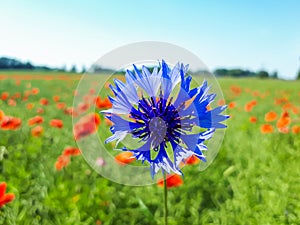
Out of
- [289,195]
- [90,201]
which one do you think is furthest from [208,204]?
[90,201]

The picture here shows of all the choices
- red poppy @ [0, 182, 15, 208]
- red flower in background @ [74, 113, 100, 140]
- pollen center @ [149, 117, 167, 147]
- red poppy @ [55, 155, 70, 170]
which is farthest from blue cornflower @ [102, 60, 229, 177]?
red flower in background @ [74, 113, 100, 140]

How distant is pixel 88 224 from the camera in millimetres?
1597

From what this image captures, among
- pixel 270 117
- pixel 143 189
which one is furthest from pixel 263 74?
pixel 143 189

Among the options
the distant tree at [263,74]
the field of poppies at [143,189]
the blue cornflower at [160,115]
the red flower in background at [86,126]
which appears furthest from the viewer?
the distant tree at [263,74]

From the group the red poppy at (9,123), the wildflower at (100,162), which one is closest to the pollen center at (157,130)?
the wildflower at (100,162)

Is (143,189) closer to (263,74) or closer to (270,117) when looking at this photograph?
(270,117)

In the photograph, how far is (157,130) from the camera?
94 cm

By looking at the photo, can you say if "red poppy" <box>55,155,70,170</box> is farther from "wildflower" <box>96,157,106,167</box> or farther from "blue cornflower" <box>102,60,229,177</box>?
"blue cornflower" <box>102,60,229,177</box>

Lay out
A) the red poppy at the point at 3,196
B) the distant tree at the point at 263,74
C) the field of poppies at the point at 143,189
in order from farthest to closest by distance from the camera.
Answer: the distant tree at the point at 263,74
the field of poppies at the point at 143,189
the red poppy at the point at 3,196

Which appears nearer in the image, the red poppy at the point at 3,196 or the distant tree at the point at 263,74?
the red poppy at the point at 3,196

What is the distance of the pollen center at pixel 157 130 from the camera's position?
932 millimetres

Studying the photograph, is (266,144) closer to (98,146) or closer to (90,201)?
(98,146)

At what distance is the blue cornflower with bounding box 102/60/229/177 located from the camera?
3.03 feet

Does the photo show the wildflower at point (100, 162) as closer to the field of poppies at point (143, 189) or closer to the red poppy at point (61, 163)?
the field of poppies at point (143, 189)
